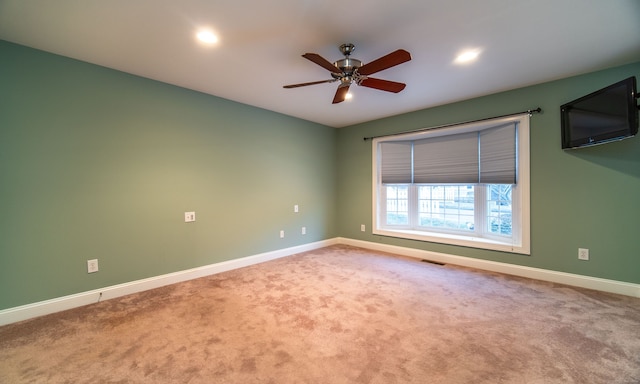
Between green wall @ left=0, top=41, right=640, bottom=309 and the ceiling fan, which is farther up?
the ceiling fan

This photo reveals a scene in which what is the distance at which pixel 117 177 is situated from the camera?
9.20 feet

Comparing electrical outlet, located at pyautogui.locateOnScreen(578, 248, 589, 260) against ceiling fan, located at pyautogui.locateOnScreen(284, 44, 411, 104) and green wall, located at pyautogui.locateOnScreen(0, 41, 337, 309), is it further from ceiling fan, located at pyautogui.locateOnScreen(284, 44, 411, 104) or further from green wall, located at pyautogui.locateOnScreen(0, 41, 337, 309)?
green wall, located at pyautogui.locateOnScreen(0, 41, 337, 309)

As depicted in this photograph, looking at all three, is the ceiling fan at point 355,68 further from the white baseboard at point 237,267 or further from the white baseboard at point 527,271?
the white baseboard at point 527,271

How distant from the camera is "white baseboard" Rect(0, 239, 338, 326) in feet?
7.44

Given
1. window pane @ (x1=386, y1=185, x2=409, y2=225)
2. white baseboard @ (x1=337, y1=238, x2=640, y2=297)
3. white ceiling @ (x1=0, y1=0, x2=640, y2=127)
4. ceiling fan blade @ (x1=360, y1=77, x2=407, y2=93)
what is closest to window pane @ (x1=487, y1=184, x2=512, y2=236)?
white baseboard @ (x1=337, y1=238, x2=640, y2=297)

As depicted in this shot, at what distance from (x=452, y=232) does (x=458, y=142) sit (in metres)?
1.48

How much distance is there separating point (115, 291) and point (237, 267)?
1.42 metres

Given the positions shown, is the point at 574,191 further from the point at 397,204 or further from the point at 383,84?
the point at 383,84

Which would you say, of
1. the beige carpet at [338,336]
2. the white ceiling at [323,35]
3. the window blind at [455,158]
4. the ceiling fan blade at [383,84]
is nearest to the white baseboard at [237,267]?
the beige carpet at [338,336]

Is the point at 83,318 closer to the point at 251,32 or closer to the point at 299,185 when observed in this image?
the point at 251,32

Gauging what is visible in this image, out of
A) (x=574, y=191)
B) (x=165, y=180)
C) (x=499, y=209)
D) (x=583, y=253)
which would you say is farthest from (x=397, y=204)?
(x=165, y=180)

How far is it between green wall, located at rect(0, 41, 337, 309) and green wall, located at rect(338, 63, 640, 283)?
133 inches

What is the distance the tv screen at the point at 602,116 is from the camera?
7.41ft

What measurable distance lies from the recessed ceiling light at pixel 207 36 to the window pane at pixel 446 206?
3.85m
